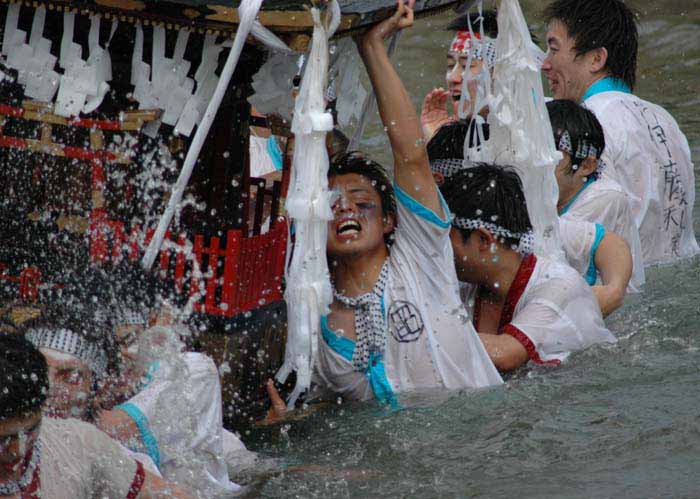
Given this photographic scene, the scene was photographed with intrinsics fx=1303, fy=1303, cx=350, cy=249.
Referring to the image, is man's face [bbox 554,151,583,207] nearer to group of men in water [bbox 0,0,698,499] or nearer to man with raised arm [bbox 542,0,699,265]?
group of men in water [bbox 0,0,698,499]

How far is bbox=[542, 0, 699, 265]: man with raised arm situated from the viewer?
6105mm

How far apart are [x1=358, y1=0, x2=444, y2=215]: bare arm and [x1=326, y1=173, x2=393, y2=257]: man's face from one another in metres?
0.14

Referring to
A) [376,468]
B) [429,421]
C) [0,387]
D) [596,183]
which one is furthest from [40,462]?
[596,183]

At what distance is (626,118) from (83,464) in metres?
3.76

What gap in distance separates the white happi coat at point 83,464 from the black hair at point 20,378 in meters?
0.19

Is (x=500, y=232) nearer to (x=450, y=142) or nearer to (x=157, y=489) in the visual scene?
(x=450, y=142)

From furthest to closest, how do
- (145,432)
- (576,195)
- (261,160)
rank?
(261,160) → (576,195) → (145,432)

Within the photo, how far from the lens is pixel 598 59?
634 cm

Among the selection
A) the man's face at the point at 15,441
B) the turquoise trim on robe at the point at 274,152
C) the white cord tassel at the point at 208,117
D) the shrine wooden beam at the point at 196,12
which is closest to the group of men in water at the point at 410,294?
the man's face at the point at 15,441

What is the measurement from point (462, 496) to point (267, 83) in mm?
1363

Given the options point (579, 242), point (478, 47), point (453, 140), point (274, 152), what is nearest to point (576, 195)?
point (579, 242)

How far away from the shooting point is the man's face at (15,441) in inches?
112

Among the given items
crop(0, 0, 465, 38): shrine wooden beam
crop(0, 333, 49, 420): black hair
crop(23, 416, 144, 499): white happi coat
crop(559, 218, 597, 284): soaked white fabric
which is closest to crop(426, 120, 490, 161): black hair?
crop(559, 218, 597, 284): soaked white fabric

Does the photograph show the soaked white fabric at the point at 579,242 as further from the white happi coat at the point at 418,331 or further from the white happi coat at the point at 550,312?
the white happi coat at the point at 418,331
